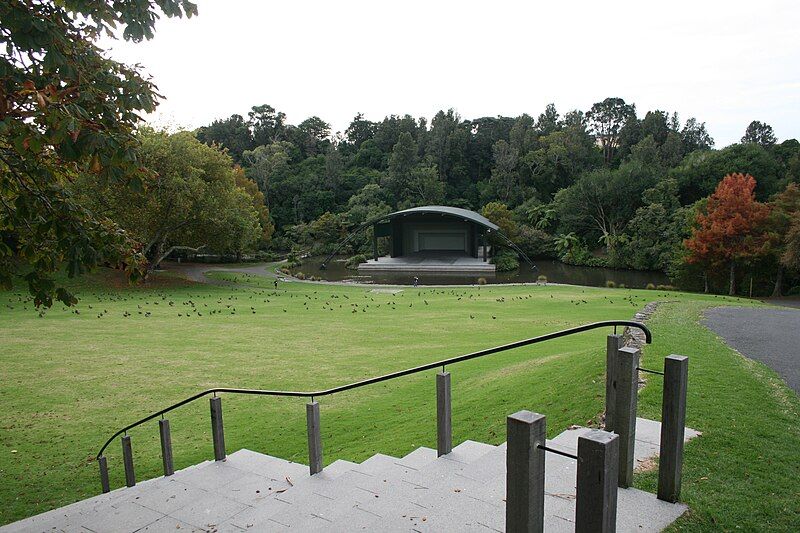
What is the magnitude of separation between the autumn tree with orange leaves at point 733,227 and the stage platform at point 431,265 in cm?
1536

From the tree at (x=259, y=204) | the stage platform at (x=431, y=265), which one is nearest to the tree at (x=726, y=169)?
the stage platform at (x=431, y=265)

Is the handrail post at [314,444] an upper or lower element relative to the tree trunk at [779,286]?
upper

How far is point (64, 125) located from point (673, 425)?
13.3ft

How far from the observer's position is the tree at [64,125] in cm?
357

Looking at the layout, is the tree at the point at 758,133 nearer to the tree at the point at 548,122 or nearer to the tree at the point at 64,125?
the tree at the point at 548,122

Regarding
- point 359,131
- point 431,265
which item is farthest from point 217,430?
point 359,131

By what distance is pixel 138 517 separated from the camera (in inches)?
168

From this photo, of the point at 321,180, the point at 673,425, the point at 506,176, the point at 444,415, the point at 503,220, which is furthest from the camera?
the point at 321,180

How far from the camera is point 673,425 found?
3025 mm

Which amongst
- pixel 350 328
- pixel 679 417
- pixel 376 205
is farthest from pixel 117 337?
pixel 376 205

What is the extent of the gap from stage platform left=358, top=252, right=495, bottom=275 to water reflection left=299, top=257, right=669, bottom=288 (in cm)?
121

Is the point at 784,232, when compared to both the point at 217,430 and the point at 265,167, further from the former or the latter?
the point at 265,167

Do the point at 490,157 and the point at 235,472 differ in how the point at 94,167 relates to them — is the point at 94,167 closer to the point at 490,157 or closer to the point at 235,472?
the point at 235,472

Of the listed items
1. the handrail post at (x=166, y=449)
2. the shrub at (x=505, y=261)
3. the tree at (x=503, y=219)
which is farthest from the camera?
the tree at (x=503, y=219)
